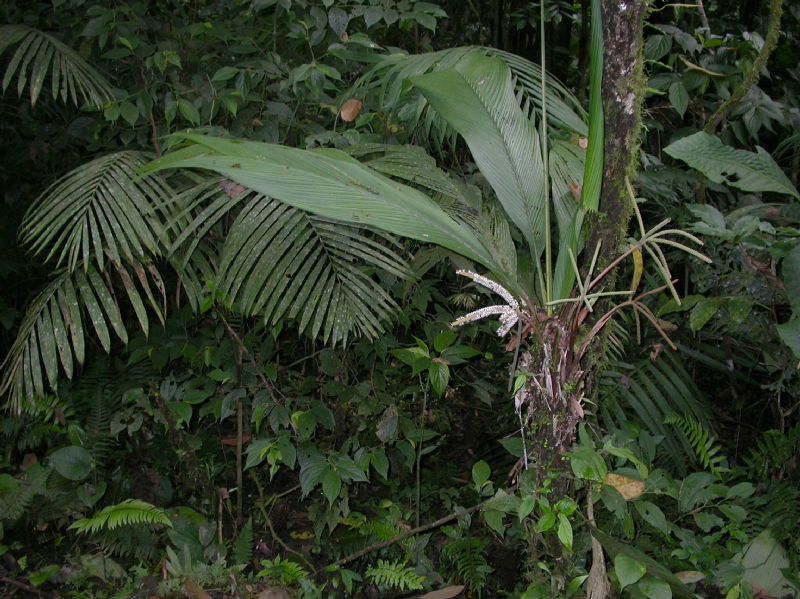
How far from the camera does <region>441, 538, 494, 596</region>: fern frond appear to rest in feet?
6.92

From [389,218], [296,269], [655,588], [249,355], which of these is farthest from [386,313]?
[655,588]

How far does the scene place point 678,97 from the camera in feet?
7.97

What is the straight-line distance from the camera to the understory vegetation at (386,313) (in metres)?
1.44

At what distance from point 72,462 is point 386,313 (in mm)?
1169

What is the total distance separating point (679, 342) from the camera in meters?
2.62

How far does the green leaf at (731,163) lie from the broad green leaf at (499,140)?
0.38m

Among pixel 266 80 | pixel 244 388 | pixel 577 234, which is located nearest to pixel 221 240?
pixel 244 388

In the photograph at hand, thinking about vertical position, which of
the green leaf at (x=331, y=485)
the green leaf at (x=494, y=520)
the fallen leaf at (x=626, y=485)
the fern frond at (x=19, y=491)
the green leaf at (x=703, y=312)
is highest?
the green leaf at (x=703, y=312)

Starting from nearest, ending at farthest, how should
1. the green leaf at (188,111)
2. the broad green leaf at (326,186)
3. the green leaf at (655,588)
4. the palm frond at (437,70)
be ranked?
the broad green leaf at (326,186) < the green leaf at (655,588) < the palm frond at (437,70) < the green leaf at (188,111)

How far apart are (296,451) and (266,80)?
51.6 inches

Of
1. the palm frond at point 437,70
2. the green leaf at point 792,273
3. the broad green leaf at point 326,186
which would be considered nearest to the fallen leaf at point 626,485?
the green leaf at point 792,273

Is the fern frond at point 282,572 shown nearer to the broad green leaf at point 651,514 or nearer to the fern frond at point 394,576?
the fern frond at point 394,576

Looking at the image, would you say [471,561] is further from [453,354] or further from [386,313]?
[386,313]

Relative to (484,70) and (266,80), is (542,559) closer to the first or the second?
(484,70)
